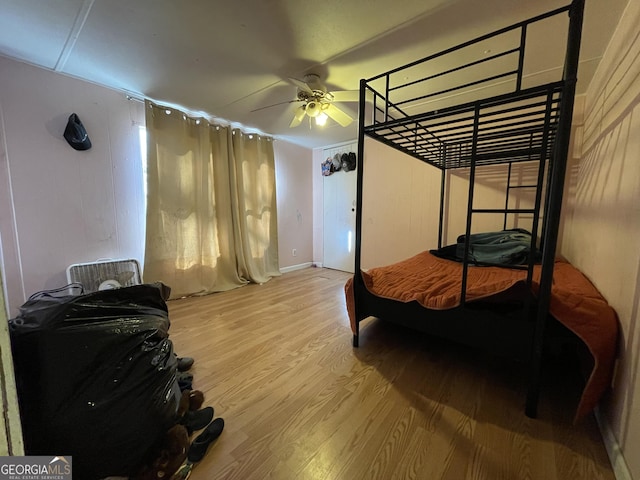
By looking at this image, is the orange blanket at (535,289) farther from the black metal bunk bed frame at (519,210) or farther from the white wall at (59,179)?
the white wall at (59,179)

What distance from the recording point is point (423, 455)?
41.3 inches

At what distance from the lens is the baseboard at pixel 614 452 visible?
915 mm

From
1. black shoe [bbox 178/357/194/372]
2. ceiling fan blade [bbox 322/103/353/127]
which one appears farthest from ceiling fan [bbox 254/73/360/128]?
black shoe [bbox 178/357/194/372]

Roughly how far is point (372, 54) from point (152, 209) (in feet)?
8.29

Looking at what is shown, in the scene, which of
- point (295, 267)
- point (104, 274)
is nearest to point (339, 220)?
point (295, 267)

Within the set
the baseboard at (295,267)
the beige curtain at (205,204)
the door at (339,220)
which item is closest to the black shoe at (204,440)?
the beige curtain at (205,204)

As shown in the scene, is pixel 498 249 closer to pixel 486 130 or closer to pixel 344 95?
pixel 486 130

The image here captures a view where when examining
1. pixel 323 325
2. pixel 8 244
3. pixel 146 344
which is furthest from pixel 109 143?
pixel 323 325

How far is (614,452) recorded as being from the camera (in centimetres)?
99

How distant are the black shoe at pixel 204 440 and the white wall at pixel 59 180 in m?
1.86

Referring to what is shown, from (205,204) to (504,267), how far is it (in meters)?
3.02

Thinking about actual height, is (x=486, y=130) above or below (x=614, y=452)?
above


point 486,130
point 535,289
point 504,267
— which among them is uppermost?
point 486,130

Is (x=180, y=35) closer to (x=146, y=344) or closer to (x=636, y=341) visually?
(x=146, y=344)
